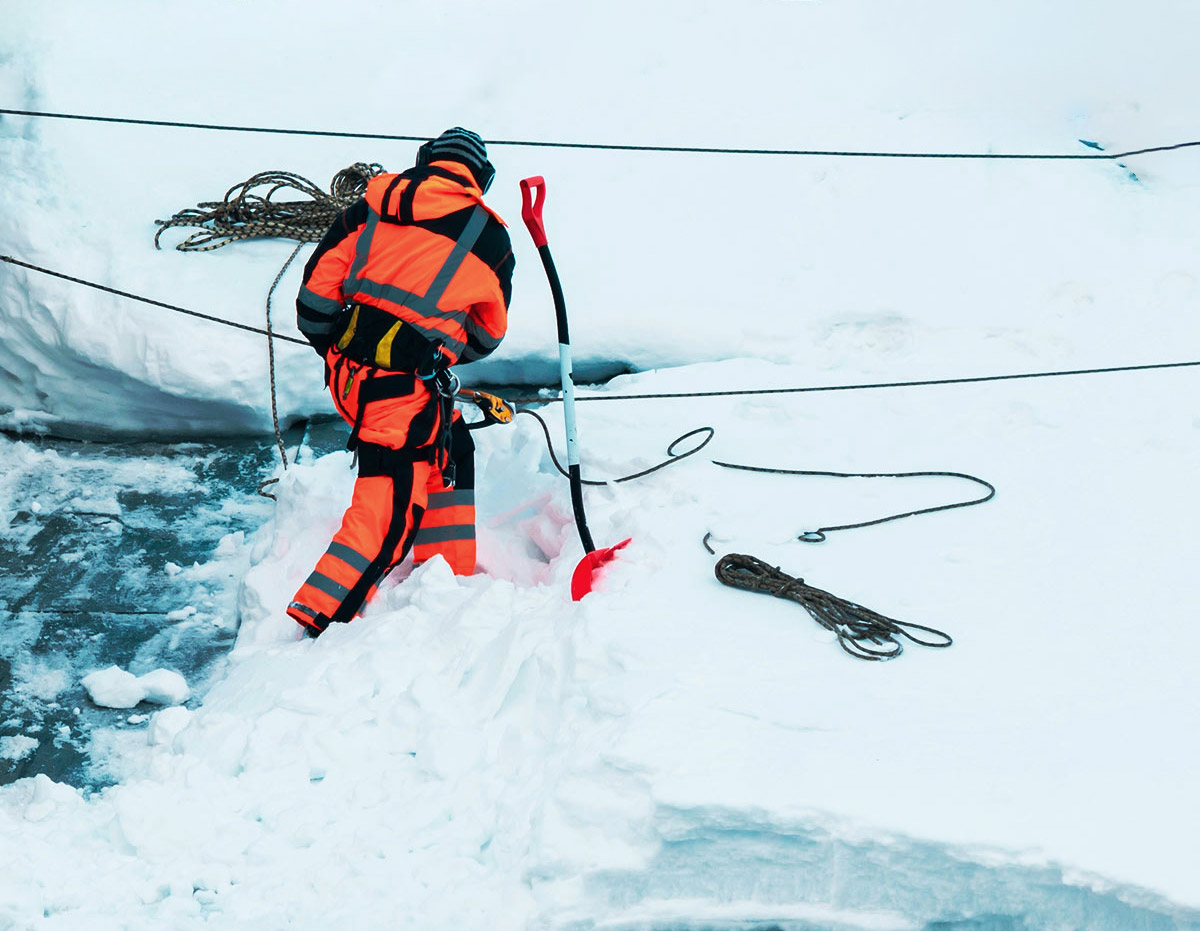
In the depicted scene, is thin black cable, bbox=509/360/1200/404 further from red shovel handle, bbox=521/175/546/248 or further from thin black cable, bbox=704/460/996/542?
red shovel handle, bbox=521/175/546/248

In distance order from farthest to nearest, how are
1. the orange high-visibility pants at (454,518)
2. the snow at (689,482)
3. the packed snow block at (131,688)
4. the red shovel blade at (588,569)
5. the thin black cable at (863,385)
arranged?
the thin black cable at (863,385)
the orange high-visibility pants at (454,518)
the packed snow block at (131,688)
the red shovel blade at (588,569)
the snow at (689,482)

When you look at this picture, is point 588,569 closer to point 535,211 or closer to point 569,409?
point 569,409

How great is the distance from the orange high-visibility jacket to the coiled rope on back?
2.00 meters

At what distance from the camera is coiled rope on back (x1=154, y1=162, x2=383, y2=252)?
540cm

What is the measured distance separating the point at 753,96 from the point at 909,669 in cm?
445

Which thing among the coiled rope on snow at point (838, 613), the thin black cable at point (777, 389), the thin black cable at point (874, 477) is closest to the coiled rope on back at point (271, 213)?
the thin black cable at point (777, 389)

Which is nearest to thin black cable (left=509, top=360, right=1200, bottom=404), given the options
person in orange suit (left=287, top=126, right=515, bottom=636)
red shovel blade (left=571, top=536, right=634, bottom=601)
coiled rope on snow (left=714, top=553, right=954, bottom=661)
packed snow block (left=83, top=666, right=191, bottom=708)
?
person in orange suit (left=287, top=126, right=515, bottom=636)

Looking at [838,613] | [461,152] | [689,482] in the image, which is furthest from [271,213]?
[838,613]

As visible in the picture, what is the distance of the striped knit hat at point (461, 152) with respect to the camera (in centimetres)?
346

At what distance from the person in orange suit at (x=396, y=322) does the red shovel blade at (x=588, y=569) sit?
644 millimetres

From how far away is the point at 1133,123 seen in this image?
625 centimetres

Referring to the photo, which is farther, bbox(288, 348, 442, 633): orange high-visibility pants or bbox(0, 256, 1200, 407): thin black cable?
bbox(0, 256, 1200, 407): thin black cable

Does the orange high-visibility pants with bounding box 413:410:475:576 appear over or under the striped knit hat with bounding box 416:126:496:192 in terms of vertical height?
under

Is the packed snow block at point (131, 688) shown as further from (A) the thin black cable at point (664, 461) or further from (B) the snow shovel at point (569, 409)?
(A) the thin black cable at point (664, 461)
